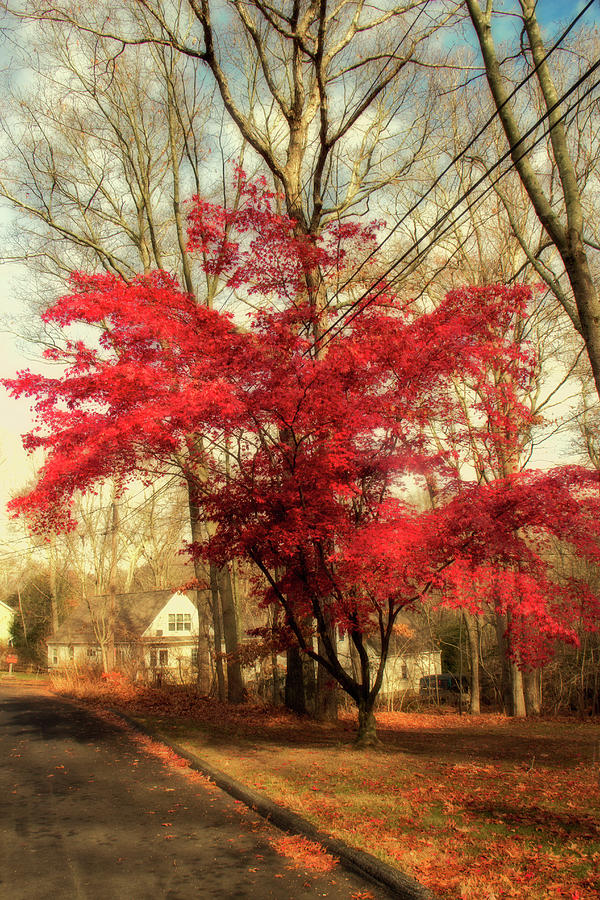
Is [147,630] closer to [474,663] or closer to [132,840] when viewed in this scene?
[474,663]

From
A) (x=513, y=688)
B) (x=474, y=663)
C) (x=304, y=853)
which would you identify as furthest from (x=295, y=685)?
(x=304, y=853)

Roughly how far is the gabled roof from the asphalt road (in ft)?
106

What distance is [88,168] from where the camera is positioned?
1750cm

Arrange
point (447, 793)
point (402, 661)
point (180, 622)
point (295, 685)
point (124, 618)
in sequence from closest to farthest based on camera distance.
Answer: point (447, 793)
point (295, 685)
point (402, 661)
point (124, 618)
point (180, 622)

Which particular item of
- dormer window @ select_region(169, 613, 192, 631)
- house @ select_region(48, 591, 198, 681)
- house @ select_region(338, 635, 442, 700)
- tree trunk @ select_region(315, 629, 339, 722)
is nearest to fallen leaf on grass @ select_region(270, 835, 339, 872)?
tree trunk @ select_region(315, 629, 339, 722)

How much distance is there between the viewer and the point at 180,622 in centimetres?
4438

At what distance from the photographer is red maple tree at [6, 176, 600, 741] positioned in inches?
329

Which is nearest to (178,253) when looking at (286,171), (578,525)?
(286,171)

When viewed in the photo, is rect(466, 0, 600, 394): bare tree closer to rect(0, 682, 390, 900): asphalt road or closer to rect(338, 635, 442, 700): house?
rect(0, 682, 390, 900): asphalt road

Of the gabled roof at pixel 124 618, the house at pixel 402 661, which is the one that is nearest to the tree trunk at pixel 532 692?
the house at pixel 402 661

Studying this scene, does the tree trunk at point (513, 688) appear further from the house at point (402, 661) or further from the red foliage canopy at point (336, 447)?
the red foliage canopy at point (336, 447)

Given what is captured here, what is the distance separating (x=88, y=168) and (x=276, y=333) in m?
11.3

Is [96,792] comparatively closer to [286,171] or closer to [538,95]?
[286,171]

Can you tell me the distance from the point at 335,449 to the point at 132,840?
5.09 meters
